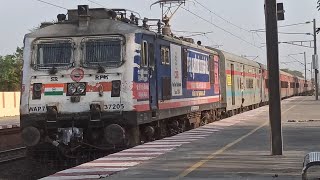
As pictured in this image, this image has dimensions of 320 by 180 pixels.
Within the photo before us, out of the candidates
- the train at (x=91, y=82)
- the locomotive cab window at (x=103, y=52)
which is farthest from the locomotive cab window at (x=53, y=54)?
the locomotive cab window at (x=103, y=52)

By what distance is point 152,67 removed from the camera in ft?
49.2

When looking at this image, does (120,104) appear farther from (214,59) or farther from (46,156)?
(214,59)

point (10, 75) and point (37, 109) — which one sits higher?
point (10, 75)

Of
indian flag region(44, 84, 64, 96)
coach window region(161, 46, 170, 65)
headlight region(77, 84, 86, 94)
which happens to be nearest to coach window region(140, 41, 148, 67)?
coach window region(161, 46, 170, 65)

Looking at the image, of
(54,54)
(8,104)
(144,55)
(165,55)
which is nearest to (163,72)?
(165,55)

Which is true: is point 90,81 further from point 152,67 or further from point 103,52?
point 152,67

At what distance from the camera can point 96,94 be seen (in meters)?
13.6

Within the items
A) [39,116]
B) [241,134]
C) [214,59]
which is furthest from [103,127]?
[214,59]

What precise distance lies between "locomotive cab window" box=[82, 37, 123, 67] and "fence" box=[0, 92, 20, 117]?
37.4 meters

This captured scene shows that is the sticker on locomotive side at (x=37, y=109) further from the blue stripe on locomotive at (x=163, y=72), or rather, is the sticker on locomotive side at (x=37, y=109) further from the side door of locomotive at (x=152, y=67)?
the side door of locomotive at (x=152, y=67)

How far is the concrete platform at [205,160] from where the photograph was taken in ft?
33.3

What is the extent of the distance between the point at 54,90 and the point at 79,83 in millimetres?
656

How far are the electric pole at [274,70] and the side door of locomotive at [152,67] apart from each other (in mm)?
3506

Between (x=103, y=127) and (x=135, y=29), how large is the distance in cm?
262
